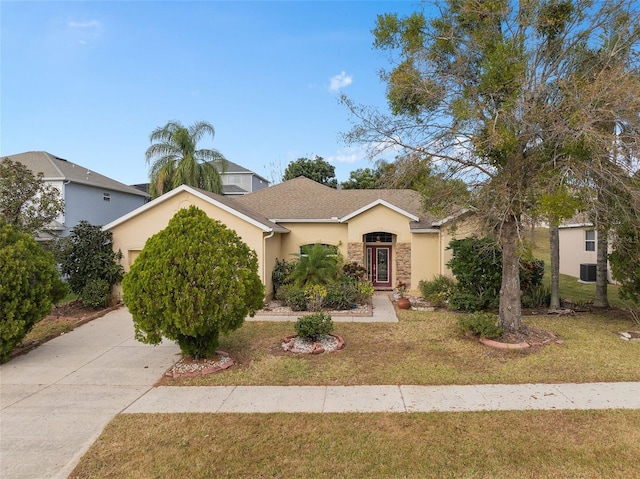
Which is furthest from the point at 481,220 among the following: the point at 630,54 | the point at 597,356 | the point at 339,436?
the point at 339,436

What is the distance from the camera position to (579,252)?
21.7 meters

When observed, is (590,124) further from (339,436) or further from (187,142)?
(187,142)

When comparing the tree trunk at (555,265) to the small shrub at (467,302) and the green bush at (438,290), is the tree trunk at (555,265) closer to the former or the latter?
the small shrub at (467,302)

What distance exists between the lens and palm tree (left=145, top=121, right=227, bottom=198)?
88.3 feet

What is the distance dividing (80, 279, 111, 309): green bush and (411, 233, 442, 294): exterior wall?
1205 cm

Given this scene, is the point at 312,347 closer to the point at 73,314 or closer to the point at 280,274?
the point at 280,274

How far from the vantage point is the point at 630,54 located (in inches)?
311

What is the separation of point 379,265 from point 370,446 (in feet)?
43.4

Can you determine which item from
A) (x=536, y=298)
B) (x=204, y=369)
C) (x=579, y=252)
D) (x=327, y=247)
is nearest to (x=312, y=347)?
(x=204, y=369)

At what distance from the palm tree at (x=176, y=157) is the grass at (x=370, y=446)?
77.6ft

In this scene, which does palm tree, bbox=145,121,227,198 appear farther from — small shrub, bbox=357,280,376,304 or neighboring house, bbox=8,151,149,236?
small shrub, bbox=357,280,376,304

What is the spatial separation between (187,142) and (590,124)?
83.9 ft

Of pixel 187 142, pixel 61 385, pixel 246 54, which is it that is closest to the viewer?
pixel 61 385

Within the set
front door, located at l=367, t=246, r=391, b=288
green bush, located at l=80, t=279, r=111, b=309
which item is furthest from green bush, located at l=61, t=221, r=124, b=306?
front door, located at l=367, t=246, r=391, b=288
